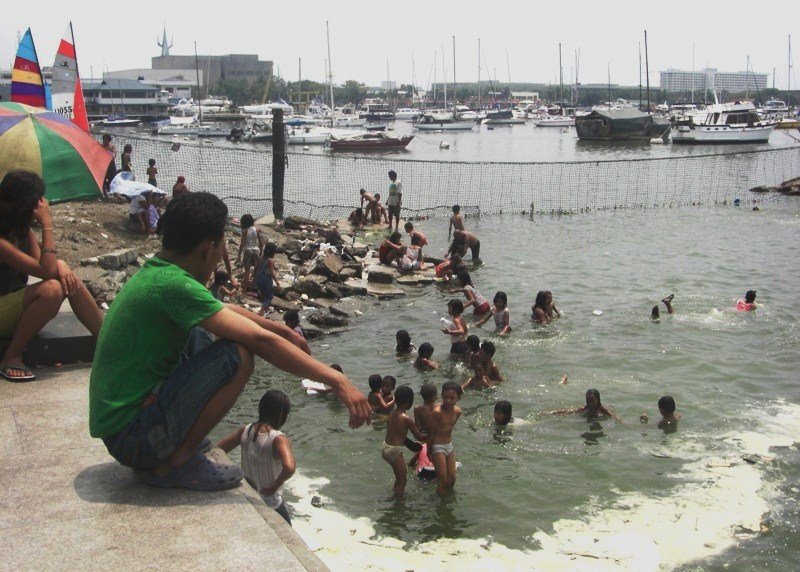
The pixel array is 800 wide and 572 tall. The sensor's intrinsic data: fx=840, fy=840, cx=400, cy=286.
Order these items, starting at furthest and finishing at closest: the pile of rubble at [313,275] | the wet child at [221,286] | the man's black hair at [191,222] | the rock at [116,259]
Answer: the rock at [116,259]
the pile of rubble at [313,275]
the wet child at [221,286]
the man's black hair at [191,222]

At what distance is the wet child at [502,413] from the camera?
400 inches

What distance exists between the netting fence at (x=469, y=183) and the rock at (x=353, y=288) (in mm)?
8396

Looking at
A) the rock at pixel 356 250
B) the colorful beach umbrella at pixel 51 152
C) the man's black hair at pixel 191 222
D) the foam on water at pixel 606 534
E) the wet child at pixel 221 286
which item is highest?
the colorful beach umbrella at pixel 51 152

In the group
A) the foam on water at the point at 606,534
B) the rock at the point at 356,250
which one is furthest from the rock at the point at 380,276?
the foam on water at the point at 606,534

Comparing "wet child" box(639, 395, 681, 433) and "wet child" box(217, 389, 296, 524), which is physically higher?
"wet child" box(217, 389, 296, 524)

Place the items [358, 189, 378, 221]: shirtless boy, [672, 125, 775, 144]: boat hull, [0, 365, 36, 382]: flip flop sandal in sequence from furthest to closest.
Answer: [672, 125, 775, 144]: boat hull < [358, 189, 378, 221]: shirtless boy < [0, 365, 36, 382]: flip flop sandal

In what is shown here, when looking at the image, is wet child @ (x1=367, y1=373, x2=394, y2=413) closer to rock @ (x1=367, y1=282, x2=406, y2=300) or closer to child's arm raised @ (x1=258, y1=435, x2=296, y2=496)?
child's arm raised @ (x1=258, y1=435, x2=296, y2=496)

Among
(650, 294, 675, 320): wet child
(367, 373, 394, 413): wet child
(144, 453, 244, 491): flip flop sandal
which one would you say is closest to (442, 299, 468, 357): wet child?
(367, 373, 394, 413): wet child

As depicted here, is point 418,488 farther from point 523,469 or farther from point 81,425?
point 81,425

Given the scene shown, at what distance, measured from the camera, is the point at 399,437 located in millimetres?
8305

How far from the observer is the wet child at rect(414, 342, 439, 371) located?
12258 millimetres

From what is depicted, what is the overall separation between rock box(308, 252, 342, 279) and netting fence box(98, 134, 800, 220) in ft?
25.6

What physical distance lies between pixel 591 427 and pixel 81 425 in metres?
6.75

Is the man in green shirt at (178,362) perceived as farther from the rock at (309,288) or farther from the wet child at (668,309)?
the wet child at (668,309)
